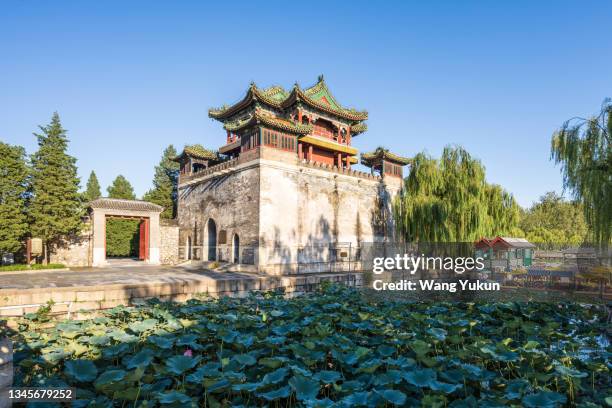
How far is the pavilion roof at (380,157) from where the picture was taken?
69.1ft

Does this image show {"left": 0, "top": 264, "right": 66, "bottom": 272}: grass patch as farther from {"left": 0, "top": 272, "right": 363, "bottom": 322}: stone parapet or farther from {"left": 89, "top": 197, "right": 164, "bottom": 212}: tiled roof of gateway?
{"left": 0, "top": 272, "right": 363, "bottom": 322}: stone parapet

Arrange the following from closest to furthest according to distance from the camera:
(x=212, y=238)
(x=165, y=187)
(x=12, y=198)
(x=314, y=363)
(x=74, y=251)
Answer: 1. (x=314, y=363)
2. (x=12, y=198)
3. (x=74, y=251)
4. (x=212, y=238)
5. (x=165, y=187)

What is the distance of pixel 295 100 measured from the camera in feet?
60.6

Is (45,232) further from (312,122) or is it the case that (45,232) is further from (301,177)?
(312,122)

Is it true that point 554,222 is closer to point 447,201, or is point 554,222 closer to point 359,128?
point 359,128

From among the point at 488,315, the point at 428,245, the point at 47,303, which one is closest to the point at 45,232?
the point at 47,303

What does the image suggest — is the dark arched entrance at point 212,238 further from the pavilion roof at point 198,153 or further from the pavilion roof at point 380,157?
the pavilion roof at point 380,157

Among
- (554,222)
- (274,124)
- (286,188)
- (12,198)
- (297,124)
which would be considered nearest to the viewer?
(12,198)

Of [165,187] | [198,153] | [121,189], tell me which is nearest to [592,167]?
[198,153]

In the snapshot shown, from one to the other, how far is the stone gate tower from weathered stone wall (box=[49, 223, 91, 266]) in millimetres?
4931

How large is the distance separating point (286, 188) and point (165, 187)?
1355 cm

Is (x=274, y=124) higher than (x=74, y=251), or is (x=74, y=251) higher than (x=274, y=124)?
(x=274, y=124)

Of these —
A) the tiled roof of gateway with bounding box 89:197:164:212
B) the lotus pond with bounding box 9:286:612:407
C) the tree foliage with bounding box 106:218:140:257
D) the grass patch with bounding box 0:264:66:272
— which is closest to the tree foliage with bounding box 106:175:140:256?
A: the tree foliage with bounding box 106:218:140:257

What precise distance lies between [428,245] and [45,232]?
619 inches
